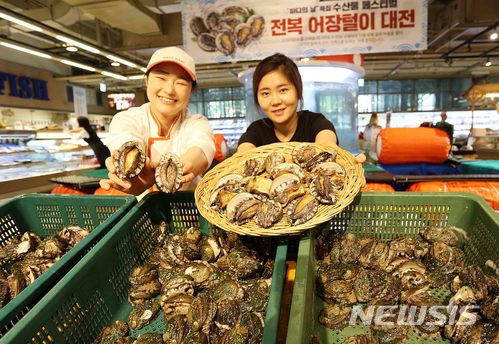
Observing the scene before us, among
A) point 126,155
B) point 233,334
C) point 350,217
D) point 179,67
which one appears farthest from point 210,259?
point 179,67

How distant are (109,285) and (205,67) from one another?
11722 millimetres

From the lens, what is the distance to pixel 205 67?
1213 centimetres

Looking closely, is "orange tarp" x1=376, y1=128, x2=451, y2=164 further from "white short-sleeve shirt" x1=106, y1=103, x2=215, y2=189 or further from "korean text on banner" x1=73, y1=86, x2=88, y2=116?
"korean text on banner" x1=73, y1=86, x2=88, y2=116

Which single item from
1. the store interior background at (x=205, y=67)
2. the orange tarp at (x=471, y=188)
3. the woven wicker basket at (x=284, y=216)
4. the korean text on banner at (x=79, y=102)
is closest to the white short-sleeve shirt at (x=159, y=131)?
the woven wicker basket at (x=284, y=216)

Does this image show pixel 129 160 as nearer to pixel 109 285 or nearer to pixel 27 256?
pixel 109 285

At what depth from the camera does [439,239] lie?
145 cm

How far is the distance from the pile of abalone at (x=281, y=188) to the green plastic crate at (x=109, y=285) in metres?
0.16

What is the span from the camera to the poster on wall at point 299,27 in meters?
4.29

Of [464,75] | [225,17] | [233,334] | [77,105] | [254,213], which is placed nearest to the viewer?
[233,334]

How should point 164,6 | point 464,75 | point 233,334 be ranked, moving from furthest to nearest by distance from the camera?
1. point 464,75
2. point 164,6
3. point 233,334

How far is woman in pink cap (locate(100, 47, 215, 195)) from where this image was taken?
1.56 meters

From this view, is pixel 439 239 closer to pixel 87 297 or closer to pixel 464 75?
pixel 87 297

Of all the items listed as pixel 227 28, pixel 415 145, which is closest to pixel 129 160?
pixel 415 145

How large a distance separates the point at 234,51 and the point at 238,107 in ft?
45.7
